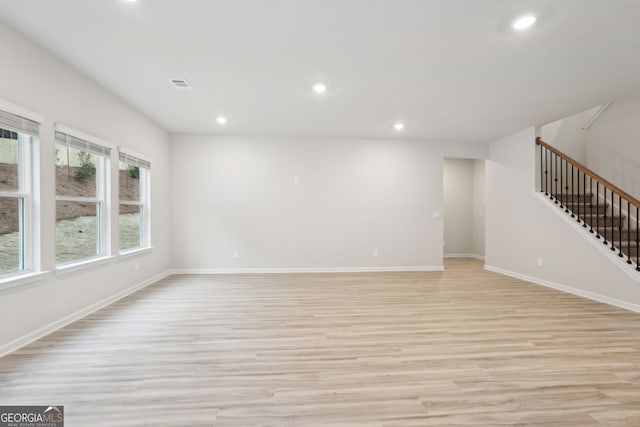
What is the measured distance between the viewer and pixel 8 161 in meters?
2.52

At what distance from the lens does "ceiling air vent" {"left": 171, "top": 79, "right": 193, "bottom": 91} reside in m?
3.38

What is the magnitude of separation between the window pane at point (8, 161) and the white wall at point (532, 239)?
22.1ft

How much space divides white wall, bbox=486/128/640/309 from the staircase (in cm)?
18

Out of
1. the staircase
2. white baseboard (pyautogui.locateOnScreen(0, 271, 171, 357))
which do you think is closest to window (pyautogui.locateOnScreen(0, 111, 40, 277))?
white baseboard (pyautogui.locateOnScreen(0, 271, 171, 357))

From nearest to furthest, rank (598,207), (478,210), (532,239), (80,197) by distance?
(80,197) < (598,207) < (532,239) < (478,210)

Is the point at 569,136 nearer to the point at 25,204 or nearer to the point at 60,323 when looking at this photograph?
the point at 25,204

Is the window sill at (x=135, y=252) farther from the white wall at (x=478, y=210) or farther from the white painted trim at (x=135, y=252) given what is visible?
the white wall at (x=478, y=210)

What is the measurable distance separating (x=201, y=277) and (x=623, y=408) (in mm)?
5350

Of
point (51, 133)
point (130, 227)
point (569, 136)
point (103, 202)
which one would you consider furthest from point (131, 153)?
point (569, 136)

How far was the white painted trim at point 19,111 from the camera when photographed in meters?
2.33

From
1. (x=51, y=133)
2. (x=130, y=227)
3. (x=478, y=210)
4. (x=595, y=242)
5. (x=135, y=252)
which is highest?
(x=51, y=133)

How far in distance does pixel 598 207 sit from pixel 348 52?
16.6 feet

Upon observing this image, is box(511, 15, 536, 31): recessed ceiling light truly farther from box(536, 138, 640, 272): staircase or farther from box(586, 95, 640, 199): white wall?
box(586, 95, 640, 199): white wall

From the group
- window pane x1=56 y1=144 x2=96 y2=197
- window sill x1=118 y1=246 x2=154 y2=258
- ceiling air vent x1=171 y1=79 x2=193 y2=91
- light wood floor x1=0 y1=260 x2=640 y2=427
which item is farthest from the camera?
window sill x1=118 y1=246 x2=154 y2=258
